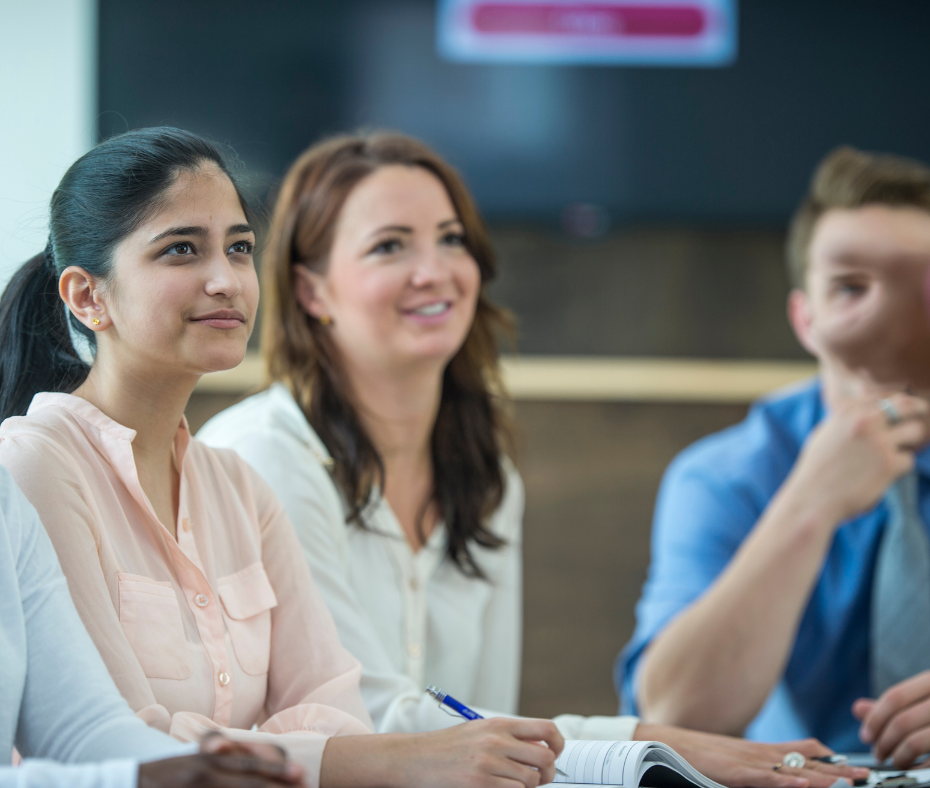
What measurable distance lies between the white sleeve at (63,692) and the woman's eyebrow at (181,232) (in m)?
0.25

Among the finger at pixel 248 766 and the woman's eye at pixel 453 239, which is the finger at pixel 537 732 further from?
the woman's eye at pixel 453 239

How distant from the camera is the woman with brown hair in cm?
141

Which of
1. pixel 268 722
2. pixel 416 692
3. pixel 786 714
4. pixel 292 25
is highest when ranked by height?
pixel 292 25

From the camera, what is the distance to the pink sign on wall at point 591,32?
263 centimetres

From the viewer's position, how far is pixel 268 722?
3.06 ft

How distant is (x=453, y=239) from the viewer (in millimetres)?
1603

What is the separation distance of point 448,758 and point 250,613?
0.27 meters

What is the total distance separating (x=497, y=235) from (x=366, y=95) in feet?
1.73

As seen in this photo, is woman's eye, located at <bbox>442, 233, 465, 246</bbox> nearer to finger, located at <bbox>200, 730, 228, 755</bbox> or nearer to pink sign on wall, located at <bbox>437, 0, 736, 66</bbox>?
finger, located at <bbox>200, 730, 228, 755</bbox>

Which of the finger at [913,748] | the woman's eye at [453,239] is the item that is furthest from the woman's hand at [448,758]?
the woman's eye at [453,239]

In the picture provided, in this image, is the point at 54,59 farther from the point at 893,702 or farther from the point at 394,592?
the point at 893,702

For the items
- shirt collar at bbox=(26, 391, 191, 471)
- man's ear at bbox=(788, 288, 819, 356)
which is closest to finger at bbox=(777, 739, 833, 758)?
shirt collar at bbox=(26, 391, 191, 471)

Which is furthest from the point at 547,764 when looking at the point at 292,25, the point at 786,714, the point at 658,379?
the point at 292,25

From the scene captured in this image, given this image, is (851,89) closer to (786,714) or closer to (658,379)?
(658,379)
